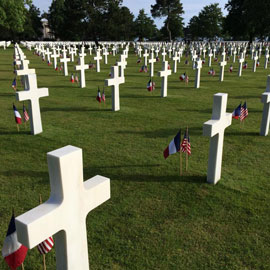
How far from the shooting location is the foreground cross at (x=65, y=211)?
2.00m

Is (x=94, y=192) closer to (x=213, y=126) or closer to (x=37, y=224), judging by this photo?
(x=37, y=224)

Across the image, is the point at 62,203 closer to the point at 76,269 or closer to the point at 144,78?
the point at 76,269

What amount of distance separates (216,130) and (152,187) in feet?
4.37

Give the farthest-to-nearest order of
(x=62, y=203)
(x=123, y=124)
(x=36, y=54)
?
(x=36, y=54) → (x=123, y=124) → (x=62, y=203)

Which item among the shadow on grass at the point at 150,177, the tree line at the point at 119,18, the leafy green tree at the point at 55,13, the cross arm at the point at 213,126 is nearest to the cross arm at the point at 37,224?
the cross arm at the point at 213,126

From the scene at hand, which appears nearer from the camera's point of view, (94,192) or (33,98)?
(94,192)

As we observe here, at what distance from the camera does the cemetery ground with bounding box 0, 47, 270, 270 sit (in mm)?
3377

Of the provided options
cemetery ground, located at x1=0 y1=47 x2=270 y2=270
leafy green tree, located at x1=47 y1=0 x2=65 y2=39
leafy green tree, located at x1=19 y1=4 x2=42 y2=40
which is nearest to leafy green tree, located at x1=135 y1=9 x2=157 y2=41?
leafy green tree, located at x1=47 y1=0 x2=65 y2=39

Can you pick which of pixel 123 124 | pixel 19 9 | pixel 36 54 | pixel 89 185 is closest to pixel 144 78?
pixel 123 124

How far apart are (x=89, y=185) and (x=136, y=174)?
9.20 ft

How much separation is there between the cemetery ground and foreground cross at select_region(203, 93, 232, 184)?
0.24 m

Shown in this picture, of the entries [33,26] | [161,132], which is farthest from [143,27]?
[161,132]

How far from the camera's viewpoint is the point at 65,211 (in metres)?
2.17

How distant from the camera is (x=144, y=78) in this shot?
16.9m
